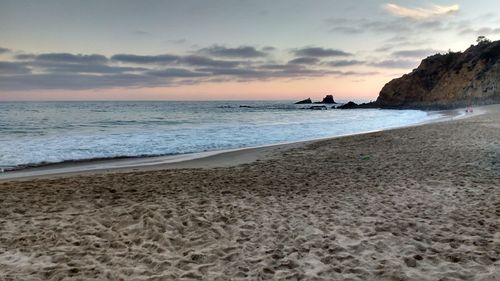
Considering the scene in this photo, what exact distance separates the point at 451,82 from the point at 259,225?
9304cm

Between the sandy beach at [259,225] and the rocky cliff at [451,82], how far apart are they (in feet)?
237

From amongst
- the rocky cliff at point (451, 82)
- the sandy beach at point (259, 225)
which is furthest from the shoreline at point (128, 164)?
the rocky cliff at point (451, 82)

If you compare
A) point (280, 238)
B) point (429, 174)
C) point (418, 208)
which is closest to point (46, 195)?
point (280, 238)

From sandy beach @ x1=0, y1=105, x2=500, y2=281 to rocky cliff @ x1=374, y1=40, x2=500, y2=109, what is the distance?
72.4 m

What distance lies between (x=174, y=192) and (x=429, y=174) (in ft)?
21.9

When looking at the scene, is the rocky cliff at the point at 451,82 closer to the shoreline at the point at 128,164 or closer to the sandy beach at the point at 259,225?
the shoreline at the point at 128,164

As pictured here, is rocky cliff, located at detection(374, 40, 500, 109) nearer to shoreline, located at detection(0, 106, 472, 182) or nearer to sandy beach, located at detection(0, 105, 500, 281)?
shoreline, located at detection(0, 106, 472, 182)

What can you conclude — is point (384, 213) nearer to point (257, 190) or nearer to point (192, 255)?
point (257, 190)

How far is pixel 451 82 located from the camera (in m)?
85.2

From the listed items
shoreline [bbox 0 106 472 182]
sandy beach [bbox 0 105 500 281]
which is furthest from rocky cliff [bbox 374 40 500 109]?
sandy beach [bbox 0 105 500 281]

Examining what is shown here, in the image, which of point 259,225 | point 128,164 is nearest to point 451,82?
point 128,164

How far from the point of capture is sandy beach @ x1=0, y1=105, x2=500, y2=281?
4.54 metres

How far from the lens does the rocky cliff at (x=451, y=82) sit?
2884 inches

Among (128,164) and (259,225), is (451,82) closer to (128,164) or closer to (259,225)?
(128,164)
